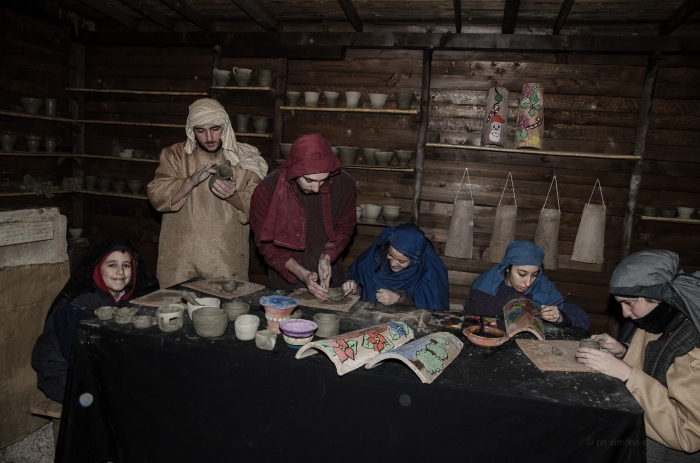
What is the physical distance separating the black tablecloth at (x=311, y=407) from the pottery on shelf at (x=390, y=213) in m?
2.72

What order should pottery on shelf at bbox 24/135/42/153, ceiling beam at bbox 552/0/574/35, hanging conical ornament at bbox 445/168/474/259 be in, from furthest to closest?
pottery on shelf at bbox 24/135/42/153 < hanging conical ornament at bbox 445/168/474/259 < ceiling beam at bbox 552/0/574/35

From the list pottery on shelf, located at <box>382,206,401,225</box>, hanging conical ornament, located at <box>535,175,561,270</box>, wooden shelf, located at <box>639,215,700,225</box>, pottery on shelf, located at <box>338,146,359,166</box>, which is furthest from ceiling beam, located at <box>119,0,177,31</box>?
wooden shelf, located at <box>639,215,700,225</box>

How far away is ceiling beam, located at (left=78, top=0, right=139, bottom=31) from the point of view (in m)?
4.85

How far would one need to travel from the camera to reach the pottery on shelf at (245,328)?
2.22 metres

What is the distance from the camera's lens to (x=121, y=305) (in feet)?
8.61

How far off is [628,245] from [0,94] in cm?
696

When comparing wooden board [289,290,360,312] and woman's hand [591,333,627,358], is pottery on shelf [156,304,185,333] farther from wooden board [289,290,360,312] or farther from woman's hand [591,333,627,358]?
woman's hand [591,333,627,358]

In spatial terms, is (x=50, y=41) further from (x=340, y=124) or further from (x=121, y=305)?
(x=121, y=305)

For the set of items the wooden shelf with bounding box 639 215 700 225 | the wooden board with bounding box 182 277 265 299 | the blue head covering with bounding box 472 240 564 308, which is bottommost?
the wooden board with bounding box 182 277 265 299

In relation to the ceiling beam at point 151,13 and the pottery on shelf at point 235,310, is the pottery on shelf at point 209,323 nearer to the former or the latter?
the pottery on shelf at point 235,310

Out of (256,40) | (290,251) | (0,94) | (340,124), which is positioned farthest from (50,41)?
(290,251)

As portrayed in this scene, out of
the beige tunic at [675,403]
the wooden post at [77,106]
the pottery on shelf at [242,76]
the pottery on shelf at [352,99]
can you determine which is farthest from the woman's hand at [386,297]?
the wooden post at [77,106]

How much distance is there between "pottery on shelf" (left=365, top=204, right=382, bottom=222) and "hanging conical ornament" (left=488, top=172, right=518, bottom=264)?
124 centimetres

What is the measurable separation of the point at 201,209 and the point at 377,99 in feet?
7.45
